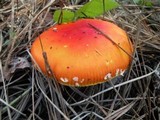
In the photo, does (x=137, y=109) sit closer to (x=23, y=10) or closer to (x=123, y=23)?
(x=123, y=23)

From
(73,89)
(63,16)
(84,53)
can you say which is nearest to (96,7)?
(63,16)

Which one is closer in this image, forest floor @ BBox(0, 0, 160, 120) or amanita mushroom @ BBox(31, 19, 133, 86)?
amanita mushroom @ BBox(31, 19, 133, 86)

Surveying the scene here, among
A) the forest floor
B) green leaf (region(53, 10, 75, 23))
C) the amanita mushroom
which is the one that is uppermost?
green leaf (region(53, 10, 75, 23))

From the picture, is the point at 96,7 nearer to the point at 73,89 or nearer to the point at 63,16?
the point at 63,16

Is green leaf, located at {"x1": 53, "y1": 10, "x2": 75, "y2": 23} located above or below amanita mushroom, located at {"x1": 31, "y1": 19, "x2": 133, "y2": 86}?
above

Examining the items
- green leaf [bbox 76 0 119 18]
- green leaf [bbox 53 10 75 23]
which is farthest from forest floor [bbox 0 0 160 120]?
green leaf [bbox 76 0 119 18]

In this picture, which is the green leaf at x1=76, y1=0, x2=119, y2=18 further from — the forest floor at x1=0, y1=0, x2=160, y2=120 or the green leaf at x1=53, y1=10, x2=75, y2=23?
the forest floor at x1=0, y1=0, x2=160, y2=120
